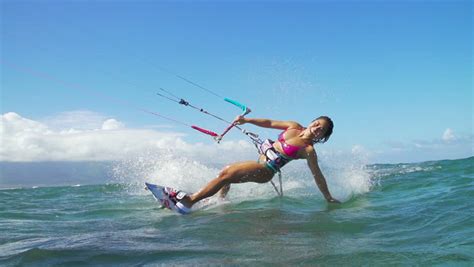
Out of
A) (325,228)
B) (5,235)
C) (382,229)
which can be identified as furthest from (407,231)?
(5,235)

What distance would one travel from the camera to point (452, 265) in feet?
14.1

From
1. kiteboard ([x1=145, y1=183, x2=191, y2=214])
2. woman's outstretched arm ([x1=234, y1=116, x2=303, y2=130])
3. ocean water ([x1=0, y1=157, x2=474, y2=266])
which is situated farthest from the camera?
woman's outstretched arm ([x1=234, y1=116, x2=303, y2=130])

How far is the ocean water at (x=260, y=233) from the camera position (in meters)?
4.75

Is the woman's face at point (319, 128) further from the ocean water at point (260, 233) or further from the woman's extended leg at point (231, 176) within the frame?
the ocean water at point (260, 233)

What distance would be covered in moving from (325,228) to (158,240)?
2.32 metres

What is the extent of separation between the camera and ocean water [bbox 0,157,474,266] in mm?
4754

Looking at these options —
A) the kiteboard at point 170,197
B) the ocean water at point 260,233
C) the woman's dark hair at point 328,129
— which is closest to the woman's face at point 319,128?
the woman's dark hair at point 328,129

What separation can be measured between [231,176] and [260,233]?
244 centimetres

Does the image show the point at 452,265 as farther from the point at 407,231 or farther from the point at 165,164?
the point at 165,164

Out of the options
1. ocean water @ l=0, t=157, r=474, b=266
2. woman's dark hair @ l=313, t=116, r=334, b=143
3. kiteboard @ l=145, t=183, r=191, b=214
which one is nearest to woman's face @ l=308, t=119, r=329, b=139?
woman's dark hair @ l=313, t=116, r=334, b=143

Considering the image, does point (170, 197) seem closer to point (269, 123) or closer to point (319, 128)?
point (269, 123)

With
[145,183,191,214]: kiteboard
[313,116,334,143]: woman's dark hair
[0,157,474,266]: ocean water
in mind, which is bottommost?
[0,157,474,266]: ocean water

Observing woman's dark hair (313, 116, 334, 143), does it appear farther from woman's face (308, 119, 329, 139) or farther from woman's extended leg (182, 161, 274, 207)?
woman's extended leg (182, 161, 274, 207)

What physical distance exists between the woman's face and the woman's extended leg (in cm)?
113
